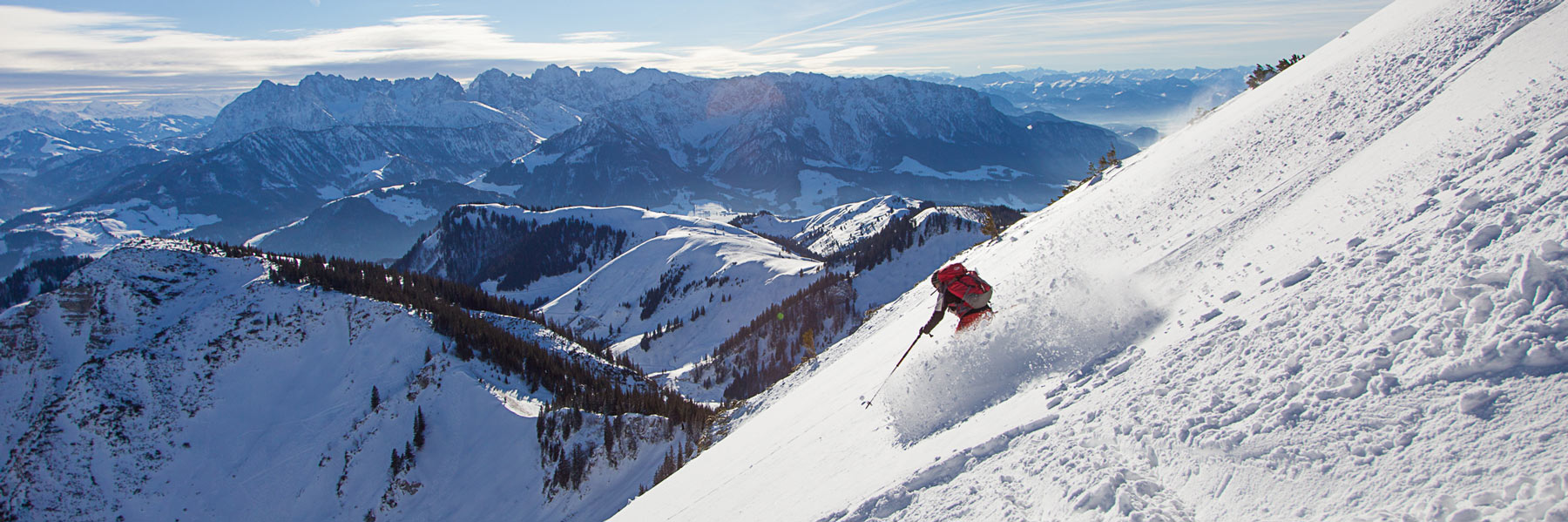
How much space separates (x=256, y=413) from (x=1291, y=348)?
80921 mm

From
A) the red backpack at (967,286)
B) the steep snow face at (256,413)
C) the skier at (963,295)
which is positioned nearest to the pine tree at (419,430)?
the steep snow face at (256,413)

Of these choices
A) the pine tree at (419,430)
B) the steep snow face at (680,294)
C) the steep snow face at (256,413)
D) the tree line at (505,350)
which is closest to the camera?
the steep snow face at (256,413)

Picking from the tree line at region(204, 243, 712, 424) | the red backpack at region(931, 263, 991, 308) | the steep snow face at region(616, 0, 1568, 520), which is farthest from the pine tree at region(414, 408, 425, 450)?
the red backpack at region(931, 263, 991, 308)

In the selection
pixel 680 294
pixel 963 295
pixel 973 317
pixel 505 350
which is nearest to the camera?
pixel 963 295

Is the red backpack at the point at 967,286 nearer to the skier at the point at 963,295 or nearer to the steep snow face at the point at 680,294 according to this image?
the skier at the point at 963,295

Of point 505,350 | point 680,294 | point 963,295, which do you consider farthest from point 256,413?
point 963,295

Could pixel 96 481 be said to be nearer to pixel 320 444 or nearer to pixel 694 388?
pixel 320 444

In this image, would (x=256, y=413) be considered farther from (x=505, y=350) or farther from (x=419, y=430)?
(x=419, y=430)

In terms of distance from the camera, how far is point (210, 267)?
80.1 meters

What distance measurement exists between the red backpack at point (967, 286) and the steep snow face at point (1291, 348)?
28.1 inches

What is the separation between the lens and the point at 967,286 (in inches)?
598

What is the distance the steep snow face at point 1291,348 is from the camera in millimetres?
6441

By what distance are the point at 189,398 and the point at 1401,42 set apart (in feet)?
301

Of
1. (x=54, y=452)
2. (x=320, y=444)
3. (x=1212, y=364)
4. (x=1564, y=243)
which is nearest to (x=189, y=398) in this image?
(x=54, y=452)
